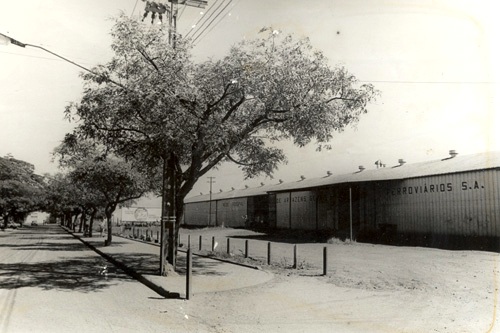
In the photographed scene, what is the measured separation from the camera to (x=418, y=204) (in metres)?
25.4

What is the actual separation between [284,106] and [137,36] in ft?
14.7

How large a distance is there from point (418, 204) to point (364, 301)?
57.9 feet

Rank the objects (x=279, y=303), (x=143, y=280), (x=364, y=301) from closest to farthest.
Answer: (x=279, y=303), (x=364, y=301), (x=143, y=280)

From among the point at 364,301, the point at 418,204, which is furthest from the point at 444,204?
the point at 364,301

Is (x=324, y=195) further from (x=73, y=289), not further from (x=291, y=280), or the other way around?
(x=73, y=289)

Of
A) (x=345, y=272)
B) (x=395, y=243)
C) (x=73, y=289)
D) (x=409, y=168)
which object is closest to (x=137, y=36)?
(x=73, y=289)

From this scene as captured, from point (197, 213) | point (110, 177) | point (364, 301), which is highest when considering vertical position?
point (110, 177)

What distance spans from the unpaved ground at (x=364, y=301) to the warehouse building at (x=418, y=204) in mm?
6730

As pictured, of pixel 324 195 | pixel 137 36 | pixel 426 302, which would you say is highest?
pixel 137 36

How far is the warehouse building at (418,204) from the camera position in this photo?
69.5 ft

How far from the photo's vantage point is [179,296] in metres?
9.61

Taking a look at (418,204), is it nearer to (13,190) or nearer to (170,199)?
(170,199)

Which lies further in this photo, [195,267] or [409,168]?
[409,168]

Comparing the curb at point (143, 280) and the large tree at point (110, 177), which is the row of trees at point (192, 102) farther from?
the large tree at point (110, 177)
